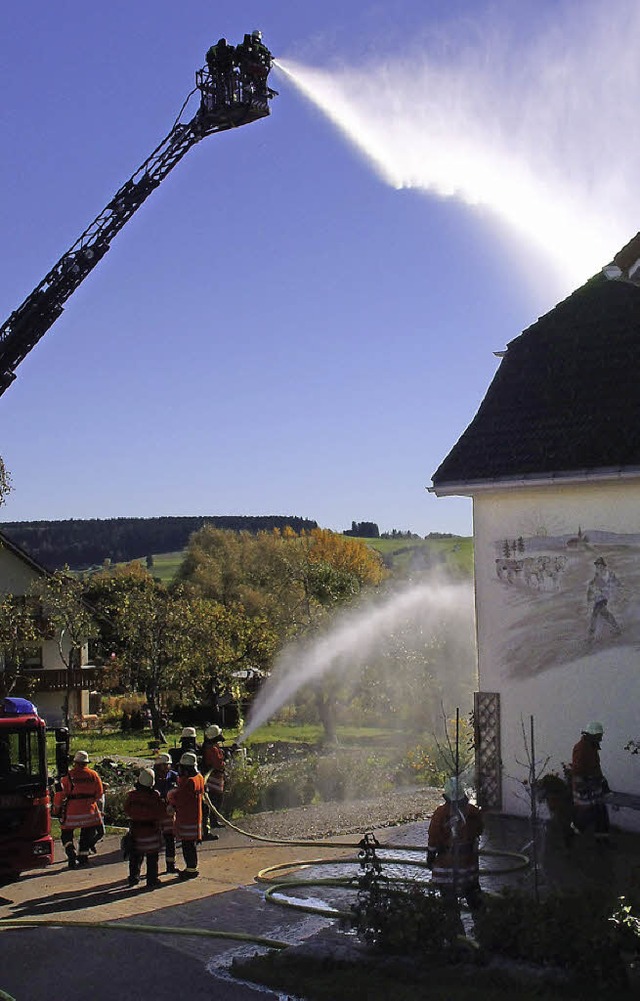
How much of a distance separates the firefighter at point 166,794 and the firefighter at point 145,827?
573mm

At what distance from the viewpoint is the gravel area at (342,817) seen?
15555mm

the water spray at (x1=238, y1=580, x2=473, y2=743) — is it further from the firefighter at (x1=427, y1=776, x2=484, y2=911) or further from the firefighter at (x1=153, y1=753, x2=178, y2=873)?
the firefighter at (x1=427, y1=776, x2=484, y2=911)

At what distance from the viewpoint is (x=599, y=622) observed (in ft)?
47.3

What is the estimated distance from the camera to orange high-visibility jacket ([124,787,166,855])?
12469mm

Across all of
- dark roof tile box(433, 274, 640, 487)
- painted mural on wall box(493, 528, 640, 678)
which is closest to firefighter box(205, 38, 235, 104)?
dark roof tile box(433, 274, 640, 487)

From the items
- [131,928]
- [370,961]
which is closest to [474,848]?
[370,961]

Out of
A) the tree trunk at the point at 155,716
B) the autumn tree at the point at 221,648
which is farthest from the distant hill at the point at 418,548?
the tree trunk at the point at 155,716

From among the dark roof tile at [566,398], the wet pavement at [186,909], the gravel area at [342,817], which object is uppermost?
the dark roof tile at [566,398]

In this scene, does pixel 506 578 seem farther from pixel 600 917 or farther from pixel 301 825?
pixel 600 917

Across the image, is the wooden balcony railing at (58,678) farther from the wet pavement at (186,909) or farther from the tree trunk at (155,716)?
the wet pavement at (186,909)

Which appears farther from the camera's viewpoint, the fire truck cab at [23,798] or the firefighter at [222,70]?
the firefighter at [222,70]

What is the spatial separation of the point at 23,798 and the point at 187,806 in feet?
6.27

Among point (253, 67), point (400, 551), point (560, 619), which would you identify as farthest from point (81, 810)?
point (400, 551)

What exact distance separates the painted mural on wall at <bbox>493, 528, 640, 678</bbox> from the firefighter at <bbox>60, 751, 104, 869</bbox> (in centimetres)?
578
